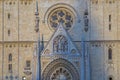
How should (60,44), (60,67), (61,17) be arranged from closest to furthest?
(60,44) < (60,67) < (61,17)

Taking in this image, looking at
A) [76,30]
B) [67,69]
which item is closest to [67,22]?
[76,30]

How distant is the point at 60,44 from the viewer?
40.9m

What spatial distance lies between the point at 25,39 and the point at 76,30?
3852 millimetres

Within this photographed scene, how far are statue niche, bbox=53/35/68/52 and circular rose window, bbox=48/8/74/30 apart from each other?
117 centimetres

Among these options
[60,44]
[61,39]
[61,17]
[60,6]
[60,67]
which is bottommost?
[60,67]

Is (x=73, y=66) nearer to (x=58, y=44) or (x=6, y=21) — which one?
(x=58, y=44)

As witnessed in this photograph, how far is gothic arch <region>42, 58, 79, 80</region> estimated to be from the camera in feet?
135

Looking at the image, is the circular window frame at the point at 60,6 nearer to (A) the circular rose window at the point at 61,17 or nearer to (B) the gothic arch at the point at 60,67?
(A) the circular rose window at the point at 61,17

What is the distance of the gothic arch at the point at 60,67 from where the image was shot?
135 feet

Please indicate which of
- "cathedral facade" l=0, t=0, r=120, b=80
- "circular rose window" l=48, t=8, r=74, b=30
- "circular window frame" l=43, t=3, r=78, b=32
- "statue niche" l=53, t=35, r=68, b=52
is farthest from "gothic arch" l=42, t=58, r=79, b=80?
"circular rose window" l=48, t=8, r=74, b=30

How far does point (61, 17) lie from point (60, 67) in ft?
12.4

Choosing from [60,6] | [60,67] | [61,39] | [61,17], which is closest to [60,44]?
[61,39]

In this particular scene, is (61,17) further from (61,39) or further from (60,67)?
(60,67)

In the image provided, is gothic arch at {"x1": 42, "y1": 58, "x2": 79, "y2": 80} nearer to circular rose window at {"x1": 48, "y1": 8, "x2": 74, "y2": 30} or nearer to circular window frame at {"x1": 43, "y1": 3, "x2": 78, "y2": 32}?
circular window frame at {"x1": 43, "y1": 3, "x2": 78, "y2": 32}
